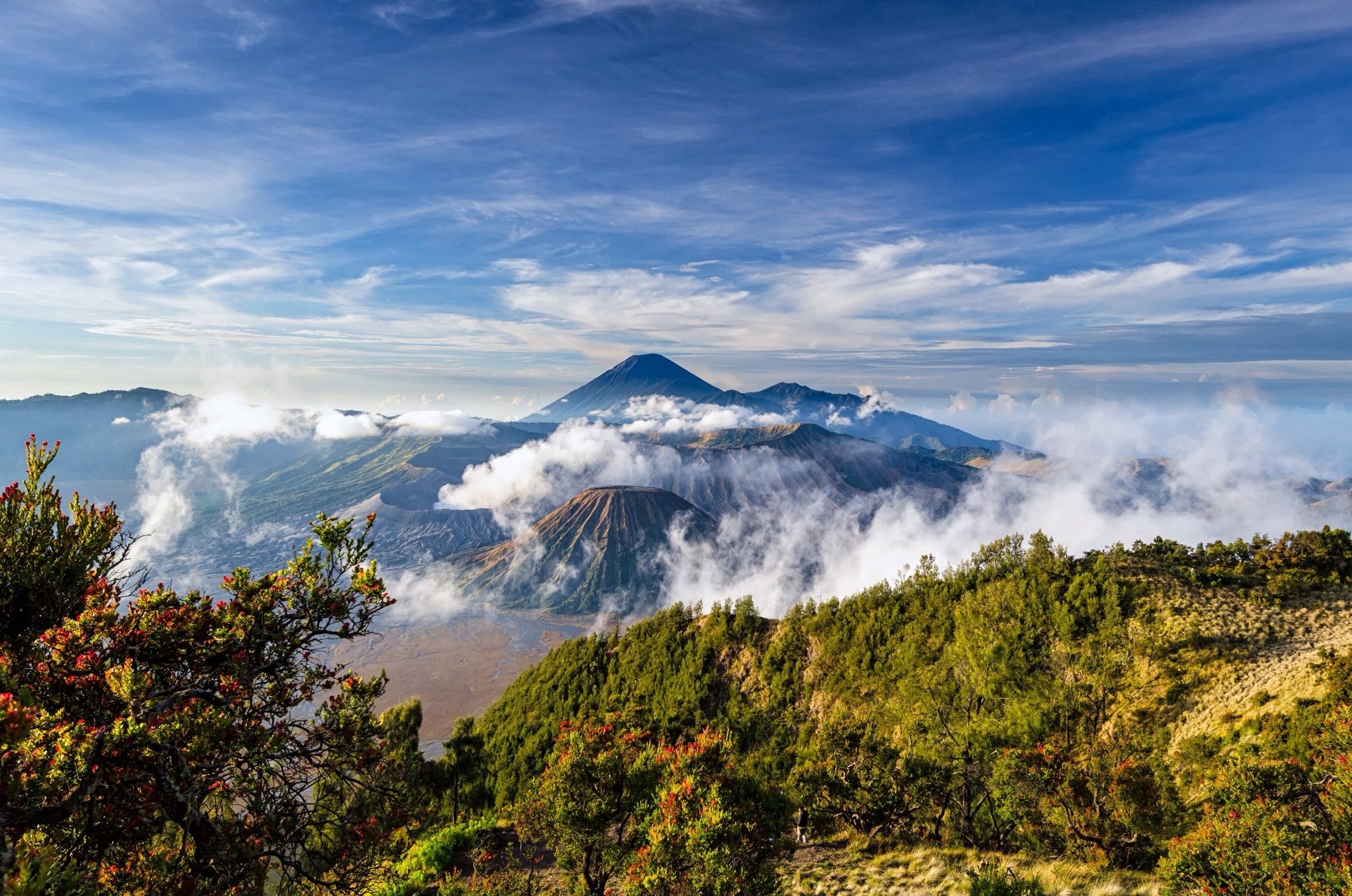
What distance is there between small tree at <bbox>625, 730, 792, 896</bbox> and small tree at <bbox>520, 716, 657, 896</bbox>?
1833 mm

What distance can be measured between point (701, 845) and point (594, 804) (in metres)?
6.58

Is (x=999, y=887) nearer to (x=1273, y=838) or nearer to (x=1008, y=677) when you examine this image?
(x=1273, y=838)

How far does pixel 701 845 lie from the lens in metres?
14.9

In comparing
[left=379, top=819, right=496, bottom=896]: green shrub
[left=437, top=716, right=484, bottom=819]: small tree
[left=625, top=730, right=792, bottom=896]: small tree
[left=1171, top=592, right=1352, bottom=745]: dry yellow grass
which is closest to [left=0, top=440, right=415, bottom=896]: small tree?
[left=625, top=730, right=792, bottom=896]: small tree

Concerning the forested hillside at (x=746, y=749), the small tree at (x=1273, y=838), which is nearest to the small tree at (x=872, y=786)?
the forested hillside at (x=746, y=749)

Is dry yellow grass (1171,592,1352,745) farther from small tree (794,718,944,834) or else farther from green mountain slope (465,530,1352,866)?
small tree (794,718,944,834)

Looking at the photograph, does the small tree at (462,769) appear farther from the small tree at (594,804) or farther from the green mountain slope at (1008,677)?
the small tree at (594,804)

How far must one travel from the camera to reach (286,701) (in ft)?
31.1

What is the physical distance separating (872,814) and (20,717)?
37.8m

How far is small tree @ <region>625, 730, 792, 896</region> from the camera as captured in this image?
585 inches

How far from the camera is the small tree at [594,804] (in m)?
19.7

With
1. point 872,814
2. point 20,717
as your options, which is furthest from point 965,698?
point 20,717

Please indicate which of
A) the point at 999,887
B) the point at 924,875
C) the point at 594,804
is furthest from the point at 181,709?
the point at 924,875

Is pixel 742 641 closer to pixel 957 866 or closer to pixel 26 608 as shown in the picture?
pixel 957 866
